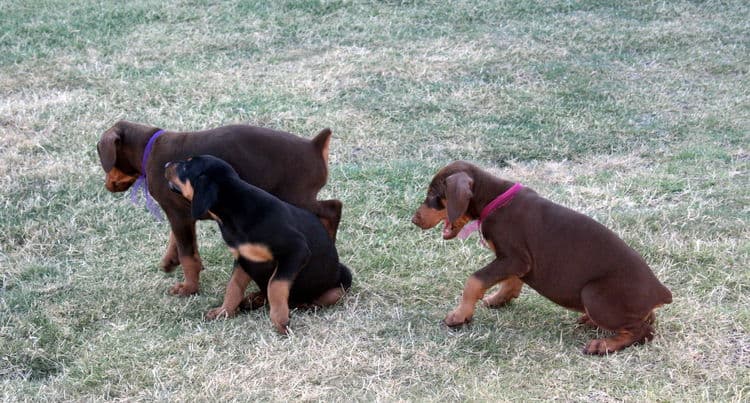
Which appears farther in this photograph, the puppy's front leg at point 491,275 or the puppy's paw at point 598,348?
the puppy's front leg at point 491,275

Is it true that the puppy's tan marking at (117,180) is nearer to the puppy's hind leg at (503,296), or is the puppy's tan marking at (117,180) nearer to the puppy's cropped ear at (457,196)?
the puppy's cropped ear at (457,196)

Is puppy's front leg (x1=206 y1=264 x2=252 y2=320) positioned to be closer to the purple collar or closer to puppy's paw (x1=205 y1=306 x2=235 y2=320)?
puppy's paw (x1=205 y1=306 x2=235 y2=320)

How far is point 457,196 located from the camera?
4.87m

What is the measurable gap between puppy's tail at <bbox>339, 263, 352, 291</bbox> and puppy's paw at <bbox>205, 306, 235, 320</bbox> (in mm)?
692

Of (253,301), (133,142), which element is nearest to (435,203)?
(253,301)

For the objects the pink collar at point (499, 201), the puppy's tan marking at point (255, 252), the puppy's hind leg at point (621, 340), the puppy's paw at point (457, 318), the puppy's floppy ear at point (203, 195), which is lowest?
the puppy's paw at point (457, 318)

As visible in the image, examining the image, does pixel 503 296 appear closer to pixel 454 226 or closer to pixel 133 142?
pixel 454 226

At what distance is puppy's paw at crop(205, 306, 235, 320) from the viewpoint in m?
5.23

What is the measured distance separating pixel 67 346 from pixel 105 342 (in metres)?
0.22

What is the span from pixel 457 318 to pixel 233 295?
1.32m

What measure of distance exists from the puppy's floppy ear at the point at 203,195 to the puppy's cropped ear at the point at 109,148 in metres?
1.05

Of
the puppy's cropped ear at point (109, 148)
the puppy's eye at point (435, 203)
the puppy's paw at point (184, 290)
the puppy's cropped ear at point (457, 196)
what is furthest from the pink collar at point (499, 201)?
the puppy's cropped ear at point (109, 148)

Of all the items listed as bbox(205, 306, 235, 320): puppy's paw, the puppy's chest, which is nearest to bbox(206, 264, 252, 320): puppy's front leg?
bbox(205, 306, 235, 320): puppy's paw

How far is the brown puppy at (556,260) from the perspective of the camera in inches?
183
